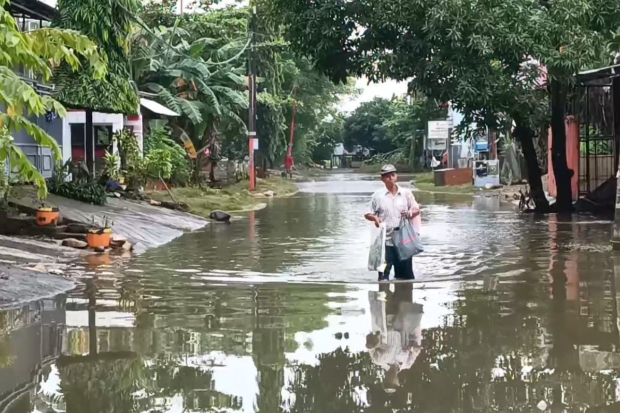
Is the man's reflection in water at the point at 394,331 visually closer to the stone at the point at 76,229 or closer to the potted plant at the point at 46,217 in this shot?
the stone at the point at 76,229

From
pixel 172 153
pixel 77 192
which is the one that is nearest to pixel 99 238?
pixel 77 192

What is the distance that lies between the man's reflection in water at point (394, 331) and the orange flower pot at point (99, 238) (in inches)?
242

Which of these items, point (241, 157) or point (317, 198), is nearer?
point (317, 198)

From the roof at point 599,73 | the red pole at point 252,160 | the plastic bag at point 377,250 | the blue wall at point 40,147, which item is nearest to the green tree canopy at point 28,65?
the plastic bag at point 377,250

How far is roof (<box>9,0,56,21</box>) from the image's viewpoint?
60.0ft

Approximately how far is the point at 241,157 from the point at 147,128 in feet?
45.0

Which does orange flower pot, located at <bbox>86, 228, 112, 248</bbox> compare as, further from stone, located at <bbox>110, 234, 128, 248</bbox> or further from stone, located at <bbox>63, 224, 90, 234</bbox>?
stone, located at <bbox>63, 224, 90, 234</bbox>

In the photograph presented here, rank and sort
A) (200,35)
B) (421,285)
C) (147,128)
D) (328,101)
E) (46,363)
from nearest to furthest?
(46,363), (421,285), (147,128), (200,35), (328,101)

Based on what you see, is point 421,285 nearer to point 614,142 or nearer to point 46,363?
point 46,363

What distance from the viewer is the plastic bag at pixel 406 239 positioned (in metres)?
10.7

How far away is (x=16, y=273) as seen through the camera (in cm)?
1074

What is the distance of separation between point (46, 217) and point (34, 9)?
594 cm

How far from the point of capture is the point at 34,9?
1902 centimetres

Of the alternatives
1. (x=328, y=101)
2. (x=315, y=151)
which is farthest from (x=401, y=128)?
(x=315, y=151)
